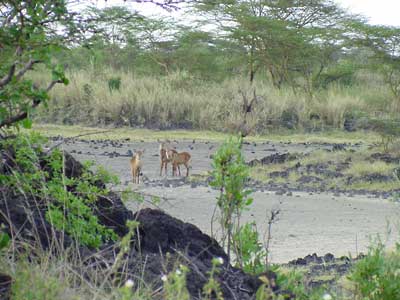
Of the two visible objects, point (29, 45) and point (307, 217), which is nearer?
point (29, 45)

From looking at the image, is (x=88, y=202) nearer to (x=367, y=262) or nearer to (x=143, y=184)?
(x=367, y=262)

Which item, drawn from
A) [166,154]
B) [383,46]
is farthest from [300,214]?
[383,46]

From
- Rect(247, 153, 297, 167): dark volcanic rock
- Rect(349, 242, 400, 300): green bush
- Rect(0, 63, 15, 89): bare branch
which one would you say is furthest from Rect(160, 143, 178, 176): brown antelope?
Rect(349, 242, 400, 300): green bush

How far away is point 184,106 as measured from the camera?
28484 millimetres

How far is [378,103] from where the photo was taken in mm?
32312

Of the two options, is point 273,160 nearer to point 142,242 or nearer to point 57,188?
point 142,242

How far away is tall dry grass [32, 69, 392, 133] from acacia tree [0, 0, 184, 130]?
2106 centimetres

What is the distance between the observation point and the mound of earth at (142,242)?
4.52 meters

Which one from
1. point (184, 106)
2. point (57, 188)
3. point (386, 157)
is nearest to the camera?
point (57, 188)

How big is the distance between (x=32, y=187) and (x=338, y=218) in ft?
24.2

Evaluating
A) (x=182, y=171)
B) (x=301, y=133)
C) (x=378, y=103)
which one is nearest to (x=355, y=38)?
(x=378, y=103)

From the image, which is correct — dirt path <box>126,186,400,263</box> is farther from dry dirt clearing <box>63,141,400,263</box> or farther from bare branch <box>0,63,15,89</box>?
bare branch <box>0,63,15,89</box>

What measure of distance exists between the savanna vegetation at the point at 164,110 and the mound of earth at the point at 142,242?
15mm

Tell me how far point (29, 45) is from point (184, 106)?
2383cm
